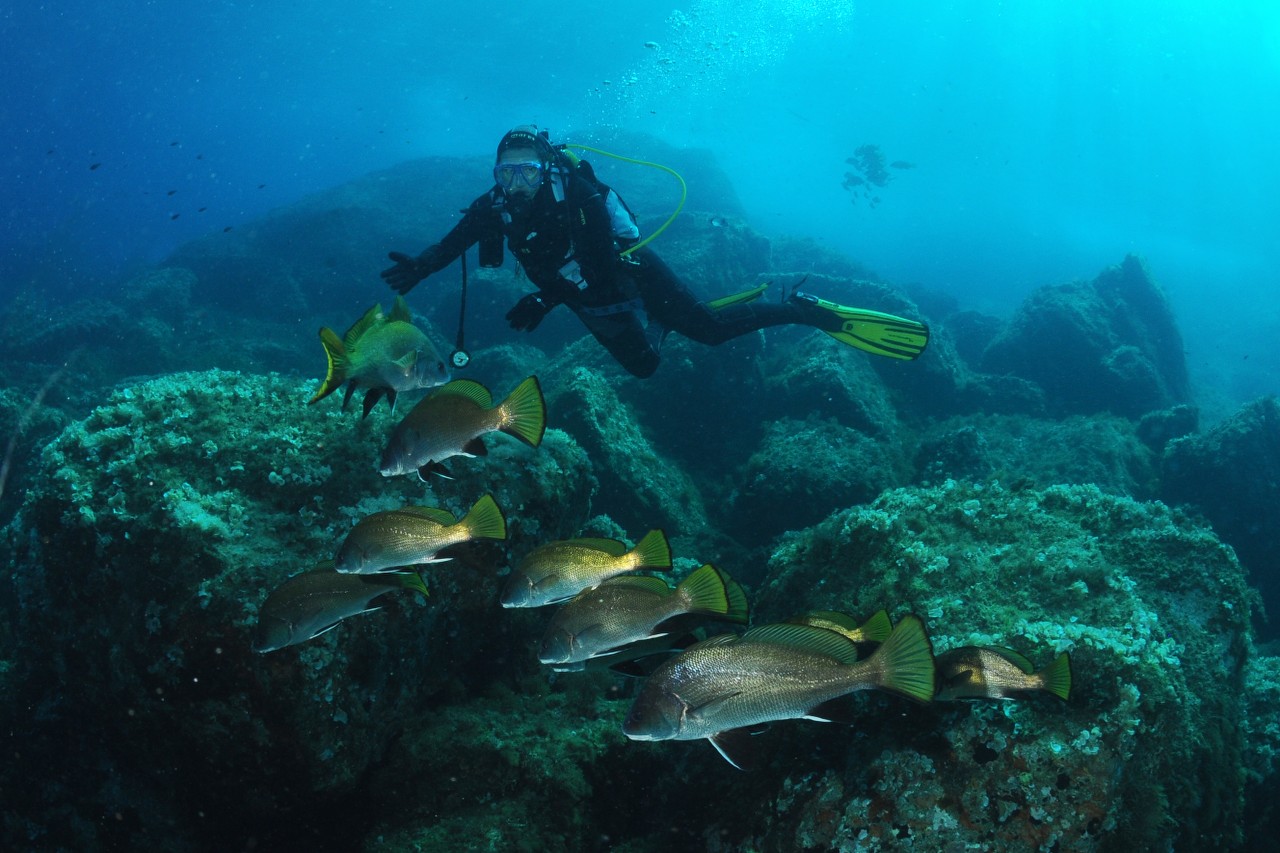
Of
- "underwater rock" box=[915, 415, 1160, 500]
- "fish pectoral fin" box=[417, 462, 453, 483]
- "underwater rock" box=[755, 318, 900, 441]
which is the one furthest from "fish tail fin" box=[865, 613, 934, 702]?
"underwater rock" box=[755, 318, 900, 441]

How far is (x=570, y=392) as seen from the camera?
783 cm

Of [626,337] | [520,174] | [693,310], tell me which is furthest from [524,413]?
[693,310]

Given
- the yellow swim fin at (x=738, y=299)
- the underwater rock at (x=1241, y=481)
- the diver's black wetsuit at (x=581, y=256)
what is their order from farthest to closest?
the underwater rock at (x=1241, y=481), the yellow swim fin at (x=738, y=299), the diver's black wetsuit at (x=581, y=256)

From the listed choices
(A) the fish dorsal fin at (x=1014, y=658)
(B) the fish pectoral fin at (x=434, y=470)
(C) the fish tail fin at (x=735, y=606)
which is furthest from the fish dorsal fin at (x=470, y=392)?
(A) the fish dorsal fin at (x=1014, y=658)

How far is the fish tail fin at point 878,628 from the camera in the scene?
7.80 ft

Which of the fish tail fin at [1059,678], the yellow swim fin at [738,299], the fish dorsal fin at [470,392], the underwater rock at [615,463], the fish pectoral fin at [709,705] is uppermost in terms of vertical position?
the fish dorsal fin at [470,392]

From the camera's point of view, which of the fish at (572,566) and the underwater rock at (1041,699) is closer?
the underwater rock at (1041,699)

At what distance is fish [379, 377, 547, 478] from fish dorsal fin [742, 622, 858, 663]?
131 centimetres

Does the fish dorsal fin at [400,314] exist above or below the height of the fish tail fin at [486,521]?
above

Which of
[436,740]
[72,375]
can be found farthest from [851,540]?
[72,375]

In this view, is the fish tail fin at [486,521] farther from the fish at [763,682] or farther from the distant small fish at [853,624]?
the distant small fish at [853,624]

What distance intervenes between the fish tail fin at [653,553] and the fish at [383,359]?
133 centimetres

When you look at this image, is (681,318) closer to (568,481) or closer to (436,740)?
(568,481)

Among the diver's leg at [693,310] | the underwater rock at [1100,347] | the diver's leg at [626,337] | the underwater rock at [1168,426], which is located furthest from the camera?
the underwater rock at [1100,347]
